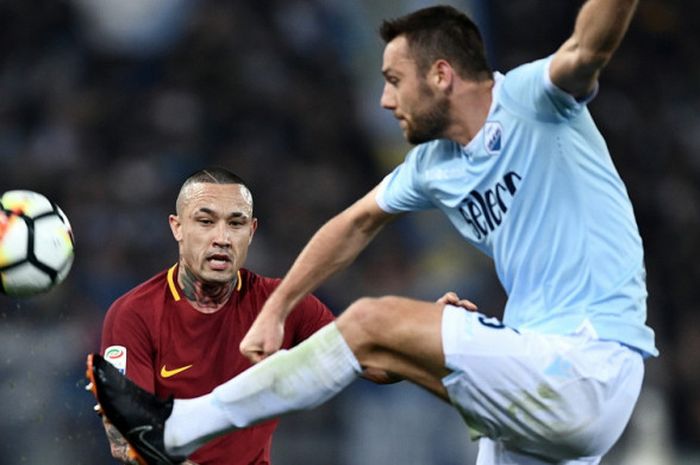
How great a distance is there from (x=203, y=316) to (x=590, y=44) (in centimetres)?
237

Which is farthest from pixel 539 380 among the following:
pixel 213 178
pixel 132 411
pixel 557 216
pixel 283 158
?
pixel 283 158

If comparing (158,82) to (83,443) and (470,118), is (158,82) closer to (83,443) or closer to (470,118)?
(83,443)

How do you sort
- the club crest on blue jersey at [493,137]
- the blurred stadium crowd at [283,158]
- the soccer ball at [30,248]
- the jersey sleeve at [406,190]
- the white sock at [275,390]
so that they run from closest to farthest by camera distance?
1. the white sock at [275,390]
2. the club crest on blue jersey at [493,137]
3. the jersey sleeve at [406,190]
4. the soccer ball at [30,248]
5. the blurred stadium crowd at [283,158]

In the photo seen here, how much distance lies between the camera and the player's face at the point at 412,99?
4688 millimetres

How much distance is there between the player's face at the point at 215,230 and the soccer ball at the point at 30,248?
520mm

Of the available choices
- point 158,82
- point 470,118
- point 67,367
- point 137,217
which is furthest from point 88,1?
point 470,118

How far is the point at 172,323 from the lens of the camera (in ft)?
18.9

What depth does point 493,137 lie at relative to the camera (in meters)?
4.62

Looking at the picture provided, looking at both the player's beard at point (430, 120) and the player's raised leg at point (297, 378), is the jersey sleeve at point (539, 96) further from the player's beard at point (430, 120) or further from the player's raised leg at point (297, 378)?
the player's raised leg at point (297, 378)

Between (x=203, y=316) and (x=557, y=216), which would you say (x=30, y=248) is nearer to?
(x=203, y=316)

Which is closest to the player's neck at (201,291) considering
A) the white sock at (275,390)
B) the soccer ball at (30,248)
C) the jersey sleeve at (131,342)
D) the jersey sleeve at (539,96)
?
the jersey sleeve at (131,342)

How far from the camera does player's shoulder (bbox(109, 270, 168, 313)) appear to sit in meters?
5.70

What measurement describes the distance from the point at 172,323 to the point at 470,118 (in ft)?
5.82

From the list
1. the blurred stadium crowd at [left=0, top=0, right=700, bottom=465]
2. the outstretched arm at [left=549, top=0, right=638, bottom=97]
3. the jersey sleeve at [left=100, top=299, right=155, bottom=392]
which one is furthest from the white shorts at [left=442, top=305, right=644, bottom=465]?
the blurred stadium crowd at [left=0, top=0, right=700, bottom=465]
